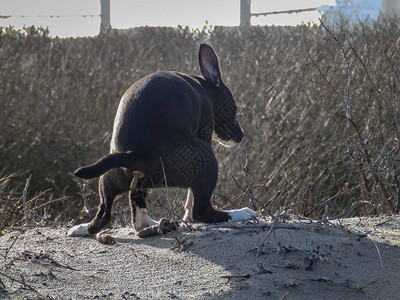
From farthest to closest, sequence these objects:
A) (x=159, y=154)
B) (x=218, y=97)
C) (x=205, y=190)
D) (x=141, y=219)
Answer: (x=218, y=97) < (x=141, y=219) < (x=205, y=190) < (x=159, y=154)

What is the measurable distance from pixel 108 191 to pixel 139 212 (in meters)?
0.31

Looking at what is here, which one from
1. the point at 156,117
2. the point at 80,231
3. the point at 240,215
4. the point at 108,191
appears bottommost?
the point at 80,231

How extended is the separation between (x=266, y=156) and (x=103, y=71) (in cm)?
448

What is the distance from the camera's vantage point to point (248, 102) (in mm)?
9000

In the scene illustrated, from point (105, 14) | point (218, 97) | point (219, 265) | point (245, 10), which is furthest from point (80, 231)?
point (105, 14)

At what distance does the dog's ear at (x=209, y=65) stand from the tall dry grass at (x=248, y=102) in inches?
53.6

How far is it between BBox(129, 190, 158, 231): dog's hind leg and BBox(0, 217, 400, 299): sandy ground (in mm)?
174

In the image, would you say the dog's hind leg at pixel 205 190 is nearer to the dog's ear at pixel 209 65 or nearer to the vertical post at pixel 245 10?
the dog's ear at pixel 209 65

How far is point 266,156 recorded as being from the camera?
26.4 feet

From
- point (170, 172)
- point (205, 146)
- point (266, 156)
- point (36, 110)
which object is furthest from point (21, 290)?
point (36, 110)

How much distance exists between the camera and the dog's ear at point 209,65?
5.38m

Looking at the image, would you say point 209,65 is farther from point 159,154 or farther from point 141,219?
point 141,219

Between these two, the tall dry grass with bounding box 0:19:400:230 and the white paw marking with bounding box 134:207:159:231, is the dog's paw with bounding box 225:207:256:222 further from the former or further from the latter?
the tall dry grass with bounding box 0:19:400:230

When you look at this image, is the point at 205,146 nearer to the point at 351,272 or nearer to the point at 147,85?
the point at 147,85
